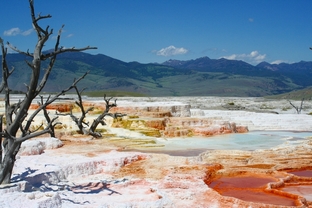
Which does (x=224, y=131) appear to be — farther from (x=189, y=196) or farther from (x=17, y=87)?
(x=17, y=87)

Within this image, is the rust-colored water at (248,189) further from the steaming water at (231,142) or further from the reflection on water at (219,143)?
the steaming water at (231,142)

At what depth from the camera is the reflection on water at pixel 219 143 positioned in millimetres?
12148

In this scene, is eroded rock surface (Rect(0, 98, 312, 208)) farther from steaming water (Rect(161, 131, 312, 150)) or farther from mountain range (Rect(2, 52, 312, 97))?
mountain range (Rect(2, 52, 312, 97))

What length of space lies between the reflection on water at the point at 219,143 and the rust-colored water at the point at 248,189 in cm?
269

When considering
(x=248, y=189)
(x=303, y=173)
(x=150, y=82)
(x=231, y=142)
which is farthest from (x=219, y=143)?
(x=150, y=82)

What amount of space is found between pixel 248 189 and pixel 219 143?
5.67 metres

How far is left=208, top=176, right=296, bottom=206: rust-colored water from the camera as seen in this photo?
7.25 m

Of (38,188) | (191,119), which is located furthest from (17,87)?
(38,188)

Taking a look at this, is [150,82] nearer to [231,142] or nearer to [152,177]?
[231,142]

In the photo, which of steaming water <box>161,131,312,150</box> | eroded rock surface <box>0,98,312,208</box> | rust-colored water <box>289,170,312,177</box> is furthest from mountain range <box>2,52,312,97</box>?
rust-colored water <box>289,170,312,177</box>

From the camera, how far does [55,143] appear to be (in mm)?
11430

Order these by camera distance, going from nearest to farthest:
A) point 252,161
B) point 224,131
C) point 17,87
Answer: point 252,161
point 224,131
point 17,87

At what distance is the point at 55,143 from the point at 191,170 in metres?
4.27

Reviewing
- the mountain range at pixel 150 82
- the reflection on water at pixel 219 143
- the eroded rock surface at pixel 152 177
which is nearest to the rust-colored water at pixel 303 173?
the eroded rock surface at pixel 152 177
